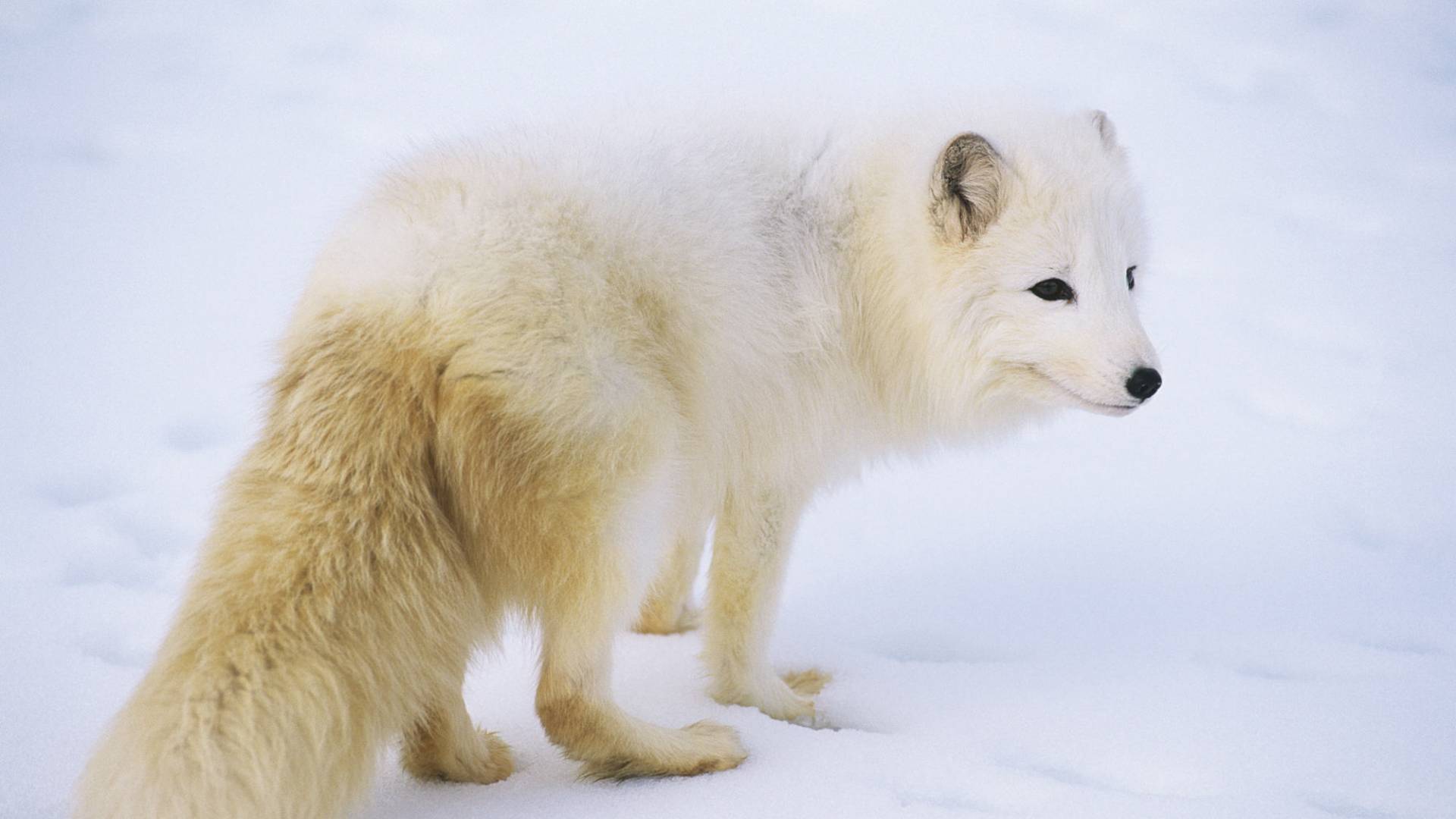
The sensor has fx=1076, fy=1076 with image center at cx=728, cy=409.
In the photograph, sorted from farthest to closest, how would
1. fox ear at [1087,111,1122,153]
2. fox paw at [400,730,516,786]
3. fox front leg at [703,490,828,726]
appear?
1. fox ear at [1087,111,1122,153]
2. fox front leg at [703,490,828,726]
3. fox paw at [400,730,516,786]

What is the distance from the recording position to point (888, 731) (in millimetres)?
2955

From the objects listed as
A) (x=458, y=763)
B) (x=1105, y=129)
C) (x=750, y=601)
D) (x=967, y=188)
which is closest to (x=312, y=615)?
(x=458, y=763)

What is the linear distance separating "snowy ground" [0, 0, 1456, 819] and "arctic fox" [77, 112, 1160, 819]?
1.20ft

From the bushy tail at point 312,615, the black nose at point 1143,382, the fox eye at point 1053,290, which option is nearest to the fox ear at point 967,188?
the fox eye at point 1053,290

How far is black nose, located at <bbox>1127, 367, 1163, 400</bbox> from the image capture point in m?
2.71

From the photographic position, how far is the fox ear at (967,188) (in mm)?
2867

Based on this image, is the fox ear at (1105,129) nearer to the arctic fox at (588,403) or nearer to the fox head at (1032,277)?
the arctic fox at (588,403)

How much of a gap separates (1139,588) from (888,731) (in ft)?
4.81

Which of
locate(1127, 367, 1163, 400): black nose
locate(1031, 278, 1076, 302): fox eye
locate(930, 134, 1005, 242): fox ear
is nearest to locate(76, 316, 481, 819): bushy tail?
locate(930, 134, 1005, 242): fox ear

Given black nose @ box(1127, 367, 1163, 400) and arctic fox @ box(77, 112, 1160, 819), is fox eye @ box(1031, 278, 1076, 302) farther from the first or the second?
black nose @ box(1127, 367, 1163, 400)

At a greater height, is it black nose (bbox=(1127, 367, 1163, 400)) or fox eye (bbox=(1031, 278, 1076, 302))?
fox eye (bbox=(1031, 278, 1076, 302))

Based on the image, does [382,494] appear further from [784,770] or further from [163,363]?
[163,363]

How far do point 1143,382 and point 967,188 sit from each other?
0.69 meters

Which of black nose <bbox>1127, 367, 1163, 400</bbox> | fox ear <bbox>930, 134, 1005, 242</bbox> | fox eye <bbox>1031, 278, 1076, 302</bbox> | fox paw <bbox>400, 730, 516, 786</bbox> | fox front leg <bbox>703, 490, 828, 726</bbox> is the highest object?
fox ear <bbox>930, 134, 1005, 242</bbox>
